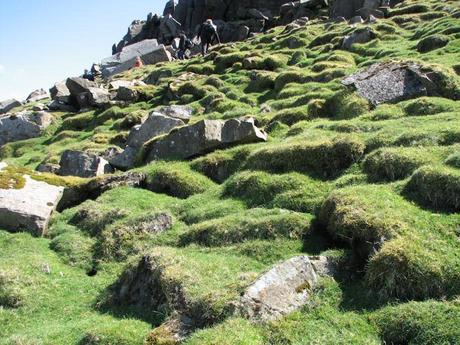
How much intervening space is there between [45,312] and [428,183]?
11911 millimetres

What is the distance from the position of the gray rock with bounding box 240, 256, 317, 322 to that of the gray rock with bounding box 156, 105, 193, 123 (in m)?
23.9

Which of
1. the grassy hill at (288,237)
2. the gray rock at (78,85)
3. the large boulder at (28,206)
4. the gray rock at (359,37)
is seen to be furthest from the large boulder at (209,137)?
the gray rock at (78,85)

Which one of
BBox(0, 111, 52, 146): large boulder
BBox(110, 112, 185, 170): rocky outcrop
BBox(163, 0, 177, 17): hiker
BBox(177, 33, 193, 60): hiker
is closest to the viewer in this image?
BBox(110, 112, 185, 170): rocky outcrop

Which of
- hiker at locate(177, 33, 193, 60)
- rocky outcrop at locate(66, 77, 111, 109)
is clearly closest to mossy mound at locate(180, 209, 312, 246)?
rocky outcrop at locate(66, 77, 111, 109)

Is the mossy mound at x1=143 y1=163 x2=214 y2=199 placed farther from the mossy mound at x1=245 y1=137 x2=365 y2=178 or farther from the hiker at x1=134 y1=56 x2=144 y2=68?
the hiker at x1=134 y1=56 x2=144 y2=68

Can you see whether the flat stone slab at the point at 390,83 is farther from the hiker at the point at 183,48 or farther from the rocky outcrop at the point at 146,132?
the hiker at the point at 183,48

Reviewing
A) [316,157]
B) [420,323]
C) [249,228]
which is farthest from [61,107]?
[420,323]

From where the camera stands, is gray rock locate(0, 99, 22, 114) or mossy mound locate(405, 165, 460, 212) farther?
gray rock locate(0, 99, 22, 114)

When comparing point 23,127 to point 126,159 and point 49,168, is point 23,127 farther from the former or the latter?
point 126,159

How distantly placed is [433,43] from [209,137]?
22.0 metres

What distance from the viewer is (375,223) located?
13164mm

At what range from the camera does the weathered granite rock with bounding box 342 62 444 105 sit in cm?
2575

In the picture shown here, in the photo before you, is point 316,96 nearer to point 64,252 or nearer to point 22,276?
point 64,252

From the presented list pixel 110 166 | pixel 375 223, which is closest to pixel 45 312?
pixel 375 223
